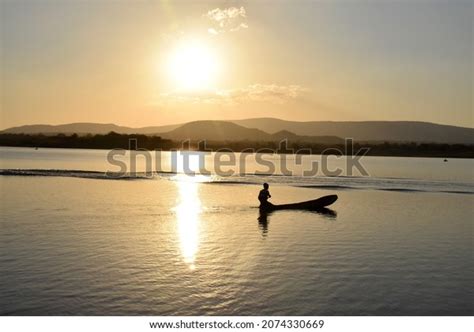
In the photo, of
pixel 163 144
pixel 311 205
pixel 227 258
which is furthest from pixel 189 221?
pixel 163 144

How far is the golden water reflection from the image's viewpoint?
17094 millimetres

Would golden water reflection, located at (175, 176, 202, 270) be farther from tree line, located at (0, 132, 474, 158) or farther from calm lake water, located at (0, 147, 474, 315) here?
tree line, located at (0, 132, 474, 158)

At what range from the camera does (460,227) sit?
970 inches

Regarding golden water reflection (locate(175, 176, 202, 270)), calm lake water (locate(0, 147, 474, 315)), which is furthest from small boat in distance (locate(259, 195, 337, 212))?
golden water reflection (locate(175, 176, 202, 270))

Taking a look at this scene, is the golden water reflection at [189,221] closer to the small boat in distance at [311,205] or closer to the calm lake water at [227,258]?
the calm lake water at [227,258]

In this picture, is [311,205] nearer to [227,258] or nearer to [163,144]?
[227,258]

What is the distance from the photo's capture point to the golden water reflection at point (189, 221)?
17.1 meters

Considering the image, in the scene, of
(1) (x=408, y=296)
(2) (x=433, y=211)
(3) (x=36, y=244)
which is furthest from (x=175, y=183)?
(1) (x=408, y=296)

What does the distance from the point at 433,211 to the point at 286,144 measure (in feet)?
482

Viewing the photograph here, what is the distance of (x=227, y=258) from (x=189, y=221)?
846 centimetres

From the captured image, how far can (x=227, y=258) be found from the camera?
647 inches

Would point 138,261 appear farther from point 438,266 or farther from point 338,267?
point 438,266

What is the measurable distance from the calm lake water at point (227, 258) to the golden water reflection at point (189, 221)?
0.23 ft

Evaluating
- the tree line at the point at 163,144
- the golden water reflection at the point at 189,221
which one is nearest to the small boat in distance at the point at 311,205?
the golden water reflection at the point at 189,221
